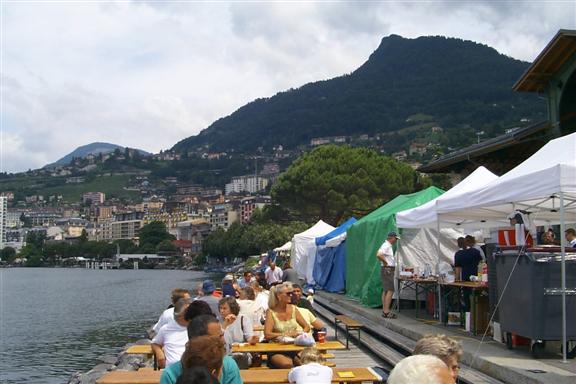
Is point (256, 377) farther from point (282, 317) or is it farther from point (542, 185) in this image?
point (542, 185)

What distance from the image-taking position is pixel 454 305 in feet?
37.3

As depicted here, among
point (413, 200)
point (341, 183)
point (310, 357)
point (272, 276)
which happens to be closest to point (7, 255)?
point (341, 183)

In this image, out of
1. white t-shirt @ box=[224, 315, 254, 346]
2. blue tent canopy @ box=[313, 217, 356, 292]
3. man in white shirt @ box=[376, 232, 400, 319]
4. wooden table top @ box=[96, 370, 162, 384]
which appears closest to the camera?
wooden table top @ box=[96, 370, 162, 384]

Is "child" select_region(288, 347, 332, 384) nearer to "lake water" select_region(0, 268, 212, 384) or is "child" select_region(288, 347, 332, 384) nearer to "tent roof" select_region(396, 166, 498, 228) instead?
"tent roof" select_region(396, 166, 498, 228)

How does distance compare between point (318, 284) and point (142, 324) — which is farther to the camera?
point (142, 324)

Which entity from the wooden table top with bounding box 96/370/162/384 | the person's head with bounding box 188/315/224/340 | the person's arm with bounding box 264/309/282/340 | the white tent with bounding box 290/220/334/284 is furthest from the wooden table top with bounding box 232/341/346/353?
the white tent with bounding box 290/220/334/284

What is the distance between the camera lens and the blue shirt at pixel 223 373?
4152 millimetres

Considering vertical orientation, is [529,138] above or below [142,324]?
above

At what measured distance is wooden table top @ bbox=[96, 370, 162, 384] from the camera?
5.86 m

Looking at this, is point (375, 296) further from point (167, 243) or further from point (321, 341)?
point (167, 243)

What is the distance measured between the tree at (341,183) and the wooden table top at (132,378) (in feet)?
110

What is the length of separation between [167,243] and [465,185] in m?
166

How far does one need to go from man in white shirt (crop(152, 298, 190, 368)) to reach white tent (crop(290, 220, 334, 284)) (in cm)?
2002

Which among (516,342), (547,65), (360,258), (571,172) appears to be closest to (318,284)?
(360,258)
